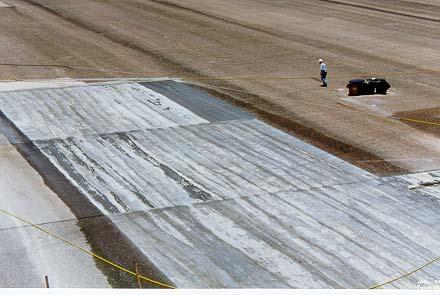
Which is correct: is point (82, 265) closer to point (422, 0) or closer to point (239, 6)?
point (239, 6)

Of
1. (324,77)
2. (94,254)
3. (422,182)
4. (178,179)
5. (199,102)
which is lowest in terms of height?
(94,254)

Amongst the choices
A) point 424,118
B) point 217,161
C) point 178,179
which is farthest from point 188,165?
point 424,118

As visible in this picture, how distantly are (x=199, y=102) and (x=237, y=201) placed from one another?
10177mm

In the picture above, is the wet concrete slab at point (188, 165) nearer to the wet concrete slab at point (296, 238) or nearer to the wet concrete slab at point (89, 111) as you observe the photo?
the wet concrete slab at point (296, 238)

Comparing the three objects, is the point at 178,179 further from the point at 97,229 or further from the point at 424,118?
the point at 424,118

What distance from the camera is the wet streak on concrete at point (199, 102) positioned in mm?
27833

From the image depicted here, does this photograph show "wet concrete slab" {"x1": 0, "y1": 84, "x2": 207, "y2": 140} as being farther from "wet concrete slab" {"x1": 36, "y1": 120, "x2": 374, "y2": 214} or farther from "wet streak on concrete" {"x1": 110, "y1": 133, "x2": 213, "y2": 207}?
"wet streak on concrete" {"x1": 110, "y1": 133, "x2": 213, "y2": 207}

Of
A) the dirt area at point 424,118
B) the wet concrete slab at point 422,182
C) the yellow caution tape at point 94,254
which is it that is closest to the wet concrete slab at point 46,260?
the yellow caution tape at point 94,254

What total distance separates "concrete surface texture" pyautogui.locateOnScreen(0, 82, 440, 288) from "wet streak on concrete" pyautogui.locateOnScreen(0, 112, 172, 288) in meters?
0.14

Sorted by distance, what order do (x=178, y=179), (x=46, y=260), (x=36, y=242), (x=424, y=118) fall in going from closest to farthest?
(x=46, y=260) → (x=36, y=242) → (x=178, y=179) → (x=424, y=118)

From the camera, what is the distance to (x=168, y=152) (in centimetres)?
2381

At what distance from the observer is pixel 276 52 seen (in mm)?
39625

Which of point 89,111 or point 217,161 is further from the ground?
point 217,161

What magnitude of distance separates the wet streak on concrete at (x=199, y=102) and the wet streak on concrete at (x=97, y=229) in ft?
23.2
